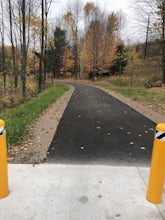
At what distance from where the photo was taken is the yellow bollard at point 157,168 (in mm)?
2311

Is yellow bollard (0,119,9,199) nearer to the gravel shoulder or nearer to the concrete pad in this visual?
the concrete pad

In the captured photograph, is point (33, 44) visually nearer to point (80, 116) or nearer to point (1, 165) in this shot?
point (80, 116)

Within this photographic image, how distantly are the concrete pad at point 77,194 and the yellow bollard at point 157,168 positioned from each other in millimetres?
129

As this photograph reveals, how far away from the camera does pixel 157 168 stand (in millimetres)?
2432

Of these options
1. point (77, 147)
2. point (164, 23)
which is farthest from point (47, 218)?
point (164, 23)

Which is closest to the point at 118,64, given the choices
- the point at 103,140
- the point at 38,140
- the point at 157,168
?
the point at 103,140

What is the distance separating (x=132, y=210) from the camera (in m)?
2.37

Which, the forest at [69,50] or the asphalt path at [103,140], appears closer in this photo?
the asphalt path at [103,140]

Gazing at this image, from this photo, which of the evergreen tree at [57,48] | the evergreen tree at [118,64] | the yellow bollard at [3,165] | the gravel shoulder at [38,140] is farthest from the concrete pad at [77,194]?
the evergreen tree at [57,48]

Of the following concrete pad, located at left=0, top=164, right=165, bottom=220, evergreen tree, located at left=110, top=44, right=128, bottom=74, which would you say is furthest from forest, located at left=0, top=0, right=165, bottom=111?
concrete pad, located at left=0, top=164, right=165, bottom=220

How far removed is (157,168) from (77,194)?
3.84ft

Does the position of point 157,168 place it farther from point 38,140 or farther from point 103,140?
point 38,140

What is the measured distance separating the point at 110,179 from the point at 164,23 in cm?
1631

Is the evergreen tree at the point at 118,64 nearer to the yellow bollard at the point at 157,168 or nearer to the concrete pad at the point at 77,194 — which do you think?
the concrete pad at the point at 77,194
